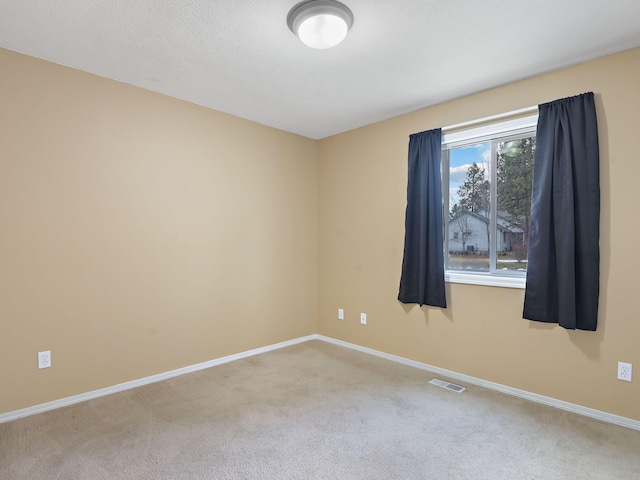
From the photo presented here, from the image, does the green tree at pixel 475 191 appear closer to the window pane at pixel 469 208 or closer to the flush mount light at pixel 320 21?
the window pane at pixel 469 208

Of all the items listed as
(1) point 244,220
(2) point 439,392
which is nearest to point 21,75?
(1) point 244,220

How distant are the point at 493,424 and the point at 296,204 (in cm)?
299

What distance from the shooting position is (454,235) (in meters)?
→ 3.47

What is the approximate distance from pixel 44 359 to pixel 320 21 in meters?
2.97

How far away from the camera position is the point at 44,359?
2594 mm

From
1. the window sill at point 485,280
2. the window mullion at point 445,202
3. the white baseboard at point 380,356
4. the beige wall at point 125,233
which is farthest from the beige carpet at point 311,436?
the window mullion at point 445,202

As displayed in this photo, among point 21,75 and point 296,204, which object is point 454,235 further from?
point 21,75

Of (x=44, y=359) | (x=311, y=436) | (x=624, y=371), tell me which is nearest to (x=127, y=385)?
(x=44, y=359)

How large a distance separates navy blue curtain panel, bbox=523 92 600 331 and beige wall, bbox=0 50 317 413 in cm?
261

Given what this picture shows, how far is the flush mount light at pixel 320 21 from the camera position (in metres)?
1.97

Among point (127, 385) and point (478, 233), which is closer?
point (127, 385)

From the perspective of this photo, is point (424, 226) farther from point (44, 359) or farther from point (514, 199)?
point (44, 359)

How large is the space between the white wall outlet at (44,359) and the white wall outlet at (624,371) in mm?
4043

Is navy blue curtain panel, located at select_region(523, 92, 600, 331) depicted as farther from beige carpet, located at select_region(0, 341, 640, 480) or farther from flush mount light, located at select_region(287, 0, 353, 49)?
flush mount light, located at select_region(287, 0, 353, 49)
